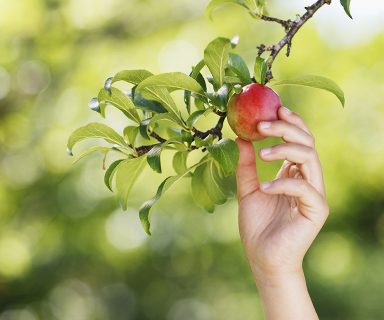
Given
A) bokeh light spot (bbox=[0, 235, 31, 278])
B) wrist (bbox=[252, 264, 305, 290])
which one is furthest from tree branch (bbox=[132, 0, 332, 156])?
bokeh light spot (bbox=[0, 235, 31, 278])

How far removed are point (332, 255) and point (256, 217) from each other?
3.68 metres

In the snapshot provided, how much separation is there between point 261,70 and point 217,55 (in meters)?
0.07

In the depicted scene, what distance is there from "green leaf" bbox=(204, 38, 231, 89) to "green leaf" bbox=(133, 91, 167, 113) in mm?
100

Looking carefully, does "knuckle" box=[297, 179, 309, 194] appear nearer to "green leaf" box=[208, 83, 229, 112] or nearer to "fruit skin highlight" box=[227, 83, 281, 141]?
"fruit skin highlight" box=[227, 83, 281, 141]

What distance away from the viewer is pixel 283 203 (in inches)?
49.1

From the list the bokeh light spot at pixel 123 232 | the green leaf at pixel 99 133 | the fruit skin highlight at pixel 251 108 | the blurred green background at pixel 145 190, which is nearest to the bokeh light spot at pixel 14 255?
the blurred green background at pixel 145 190

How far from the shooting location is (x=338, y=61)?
4.70m

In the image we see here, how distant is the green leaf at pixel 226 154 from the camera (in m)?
0.93

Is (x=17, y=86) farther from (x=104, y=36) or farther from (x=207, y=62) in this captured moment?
(x=207, y=62)

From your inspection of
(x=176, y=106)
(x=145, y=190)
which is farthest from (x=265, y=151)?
(x=145, y=190)

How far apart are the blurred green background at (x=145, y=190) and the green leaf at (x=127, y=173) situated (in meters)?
3.36

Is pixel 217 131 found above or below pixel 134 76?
below

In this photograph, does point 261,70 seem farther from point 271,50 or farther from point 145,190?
point 145,190

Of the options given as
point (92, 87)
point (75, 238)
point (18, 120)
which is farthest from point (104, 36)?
point (75, 238)
